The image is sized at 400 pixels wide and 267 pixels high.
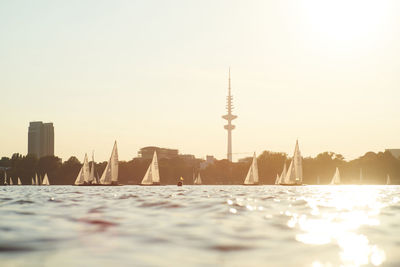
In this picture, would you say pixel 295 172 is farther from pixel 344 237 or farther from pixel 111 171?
pixel 344 237

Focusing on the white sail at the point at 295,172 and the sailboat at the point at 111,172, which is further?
the white sail at the point at 295,172

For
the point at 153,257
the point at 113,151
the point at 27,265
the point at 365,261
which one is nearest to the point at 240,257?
the point at 153,257

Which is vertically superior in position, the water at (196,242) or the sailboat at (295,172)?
the sailboat at (295,172)

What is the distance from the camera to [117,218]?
66.4 ft

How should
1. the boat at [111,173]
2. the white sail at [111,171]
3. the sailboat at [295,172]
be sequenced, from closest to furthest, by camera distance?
the white sail at [111,171]
the boat at [111,173]
the sailboat at [295,172]

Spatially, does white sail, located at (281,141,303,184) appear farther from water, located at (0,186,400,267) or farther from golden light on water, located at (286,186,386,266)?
water, located at (0,186,400,267)

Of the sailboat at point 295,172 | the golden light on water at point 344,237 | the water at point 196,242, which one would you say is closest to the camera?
the water at point 196,242

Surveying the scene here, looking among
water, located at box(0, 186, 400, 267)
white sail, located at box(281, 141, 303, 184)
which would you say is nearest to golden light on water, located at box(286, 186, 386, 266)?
water, located at box(0, 186, 400, 267)

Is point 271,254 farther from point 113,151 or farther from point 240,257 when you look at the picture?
point 113,151

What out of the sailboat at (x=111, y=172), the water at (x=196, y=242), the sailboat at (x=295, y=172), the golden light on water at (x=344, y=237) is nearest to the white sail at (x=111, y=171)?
the sailboat at (x=111, y=172)

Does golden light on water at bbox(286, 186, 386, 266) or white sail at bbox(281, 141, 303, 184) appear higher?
white sail at bbox(281, 141, 303, 184)

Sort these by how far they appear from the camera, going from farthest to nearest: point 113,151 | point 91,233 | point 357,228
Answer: point 113,151 < point 357,228 < point 91,233

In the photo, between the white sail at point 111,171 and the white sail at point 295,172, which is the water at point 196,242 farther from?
the white sail at point 295,172

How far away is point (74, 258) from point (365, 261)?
5792mm
